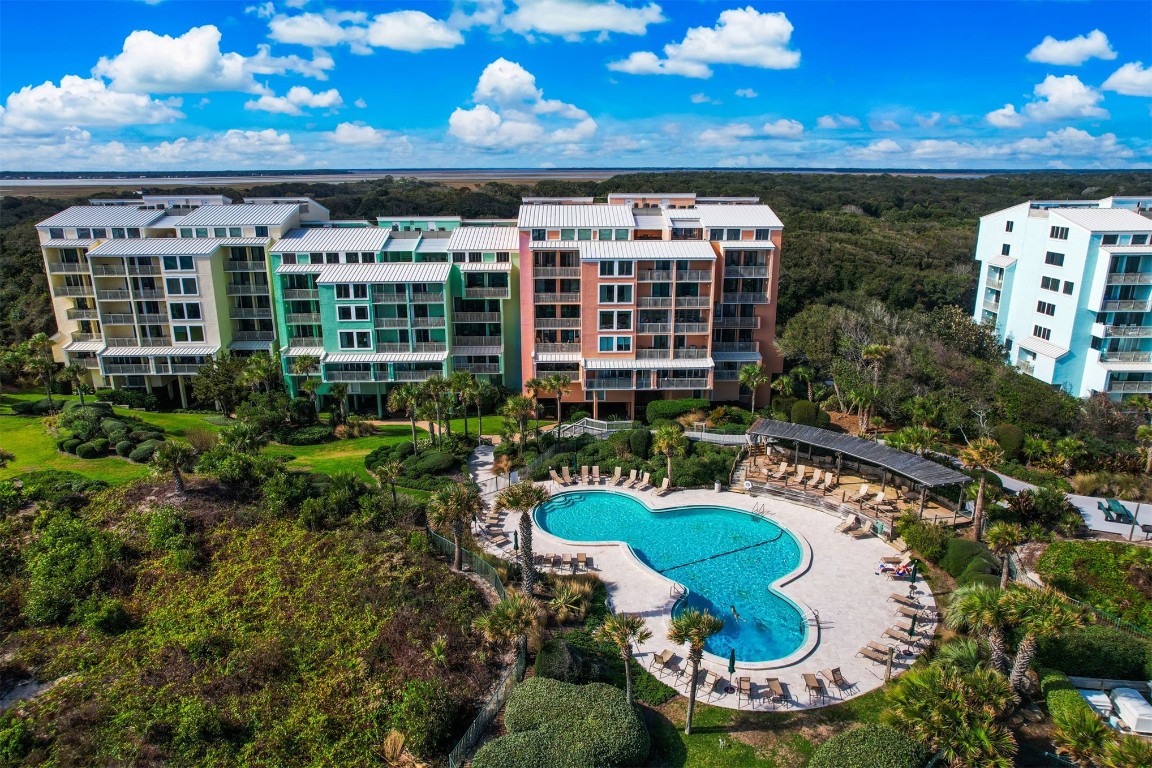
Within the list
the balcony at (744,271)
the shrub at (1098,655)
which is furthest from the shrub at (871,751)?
the balcony at (744,271)

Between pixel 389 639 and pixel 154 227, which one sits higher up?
pixel 154 227

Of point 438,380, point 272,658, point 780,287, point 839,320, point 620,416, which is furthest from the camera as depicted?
point 780,287

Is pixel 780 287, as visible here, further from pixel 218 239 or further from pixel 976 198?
pixel 976 198

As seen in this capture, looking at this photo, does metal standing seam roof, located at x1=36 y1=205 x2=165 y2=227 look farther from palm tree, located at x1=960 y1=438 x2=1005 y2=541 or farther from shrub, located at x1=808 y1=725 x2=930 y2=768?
shrub, located at x1=808 y1=725 x2=930 y2=768

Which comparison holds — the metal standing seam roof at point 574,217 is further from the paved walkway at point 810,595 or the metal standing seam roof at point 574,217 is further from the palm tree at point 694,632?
the palm tree at point 694,632

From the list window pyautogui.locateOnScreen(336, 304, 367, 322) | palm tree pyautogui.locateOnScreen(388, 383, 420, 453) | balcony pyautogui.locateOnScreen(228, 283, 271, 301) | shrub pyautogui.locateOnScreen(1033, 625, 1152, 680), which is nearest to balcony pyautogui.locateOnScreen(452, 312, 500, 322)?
window pyautogui.locateOnScreen(336, 304, 367, 322)

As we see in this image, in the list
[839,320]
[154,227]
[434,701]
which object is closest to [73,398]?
[154,227]
